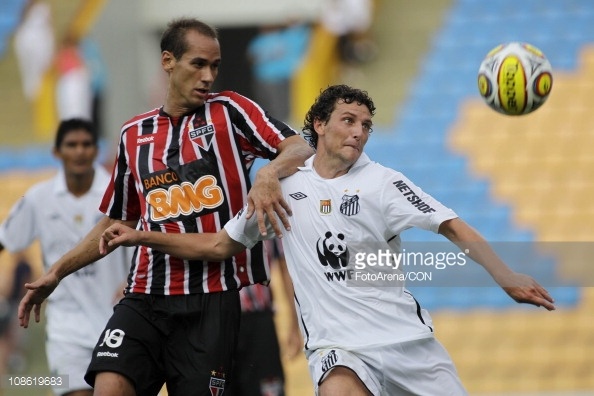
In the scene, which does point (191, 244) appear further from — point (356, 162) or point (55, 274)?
point (356, 162)

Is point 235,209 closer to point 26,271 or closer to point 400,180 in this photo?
point 400,180

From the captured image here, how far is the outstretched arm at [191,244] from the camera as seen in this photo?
5.43m

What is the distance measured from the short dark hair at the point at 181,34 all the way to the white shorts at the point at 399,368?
5.71 ft

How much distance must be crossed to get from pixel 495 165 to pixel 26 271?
19.8 ft

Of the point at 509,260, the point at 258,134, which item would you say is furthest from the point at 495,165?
the point at 258,134

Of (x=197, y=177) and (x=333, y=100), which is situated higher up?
(x=333, y=100)

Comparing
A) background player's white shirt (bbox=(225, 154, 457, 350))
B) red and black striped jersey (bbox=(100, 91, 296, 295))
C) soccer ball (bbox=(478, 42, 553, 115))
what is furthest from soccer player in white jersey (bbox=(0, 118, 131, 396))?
soccer ball (bbox=(478, 42, 553, 115))

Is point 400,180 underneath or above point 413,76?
underneath

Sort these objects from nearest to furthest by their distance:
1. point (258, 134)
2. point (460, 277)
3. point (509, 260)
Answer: point (258, 134) < point (460, 277) < point (509, 260)

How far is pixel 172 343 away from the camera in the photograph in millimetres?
5602

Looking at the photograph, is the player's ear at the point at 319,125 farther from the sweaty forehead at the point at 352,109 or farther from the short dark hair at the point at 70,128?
the short dark hair at the point at 70,128

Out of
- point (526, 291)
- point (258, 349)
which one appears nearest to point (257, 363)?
point (258, 349)

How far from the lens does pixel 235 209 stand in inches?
226

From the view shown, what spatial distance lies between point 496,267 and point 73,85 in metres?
12.0
